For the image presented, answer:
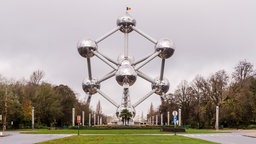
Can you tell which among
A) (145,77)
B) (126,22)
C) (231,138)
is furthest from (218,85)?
(231,138)

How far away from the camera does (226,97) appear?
6769cm

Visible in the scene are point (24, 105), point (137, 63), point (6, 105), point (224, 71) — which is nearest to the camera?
point (6, 105)

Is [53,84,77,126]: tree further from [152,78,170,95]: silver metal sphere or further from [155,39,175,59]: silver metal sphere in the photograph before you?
[155,39,175,59]: silver metal sphere

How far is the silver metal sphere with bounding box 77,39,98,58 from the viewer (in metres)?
68.6

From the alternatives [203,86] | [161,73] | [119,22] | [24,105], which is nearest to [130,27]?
[119,22]

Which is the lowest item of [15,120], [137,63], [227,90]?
[15,120]

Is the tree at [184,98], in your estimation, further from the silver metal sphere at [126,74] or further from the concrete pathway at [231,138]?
the concrete pathway at [231,138]

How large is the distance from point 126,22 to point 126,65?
7301 mm

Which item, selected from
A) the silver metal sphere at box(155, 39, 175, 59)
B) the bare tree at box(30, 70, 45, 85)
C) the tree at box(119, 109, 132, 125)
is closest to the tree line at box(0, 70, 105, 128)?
the bare tree at box(30, 70, 45, 85)

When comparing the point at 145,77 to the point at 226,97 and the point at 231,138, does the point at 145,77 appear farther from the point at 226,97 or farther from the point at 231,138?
the point at 231,138

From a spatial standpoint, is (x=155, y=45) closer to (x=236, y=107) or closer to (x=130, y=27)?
(x=130, y=27)

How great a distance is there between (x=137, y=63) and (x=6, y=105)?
27.1m

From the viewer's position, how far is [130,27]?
232 ft

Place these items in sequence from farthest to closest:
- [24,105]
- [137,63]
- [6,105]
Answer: [137,63] → [24,105] → [6,105]
